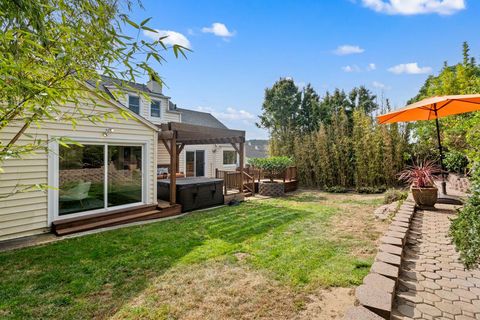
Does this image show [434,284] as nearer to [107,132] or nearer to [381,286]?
[381,286]

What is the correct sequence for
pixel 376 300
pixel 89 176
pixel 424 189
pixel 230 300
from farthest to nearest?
pixel 89 176
pixel 424 189
pixel 230 300
pixel 376 300

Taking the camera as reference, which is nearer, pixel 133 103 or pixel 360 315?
pixel 360 315

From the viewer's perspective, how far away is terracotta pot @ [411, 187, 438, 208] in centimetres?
550

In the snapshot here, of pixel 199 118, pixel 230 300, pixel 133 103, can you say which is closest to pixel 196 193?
pixel 230 300

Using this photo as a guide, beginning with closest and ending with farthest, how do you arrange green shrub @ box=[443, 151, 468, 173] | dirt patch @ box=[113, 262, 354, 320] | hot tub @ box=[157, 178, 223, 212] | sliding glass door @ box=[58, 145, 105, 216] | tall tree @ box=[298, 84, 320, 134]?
1. dirt patch @ box=[113, 262, 354, 320]
2. sliding glass door @ box=[58, 145, 105, 216]
3. hot tub @ box=[157, 178, 223, 212]
4. green shrub @ box=[443, 151, 468, 173]
5. tall tree @ box=[298, 84, 320, 134]

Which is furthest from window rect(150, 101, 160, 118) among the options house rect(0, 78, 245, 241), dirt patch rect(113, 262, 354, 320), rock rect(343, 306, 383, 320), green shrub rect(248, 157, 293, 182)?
rock rect(343, 306, 383, 320)

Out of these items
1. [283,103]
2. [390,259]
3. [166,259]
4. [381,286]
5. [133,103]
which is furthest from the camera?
[283,103]

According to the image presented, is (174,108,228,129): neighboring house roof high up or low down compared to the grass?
up

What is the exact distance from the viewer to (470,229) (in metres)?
1.87

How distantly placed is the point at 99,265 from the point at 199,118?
13.9 meters

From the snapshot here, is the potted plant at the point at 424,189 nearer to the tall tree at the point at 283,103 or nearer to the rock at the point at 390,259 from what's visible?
the rock at the point at 390,259

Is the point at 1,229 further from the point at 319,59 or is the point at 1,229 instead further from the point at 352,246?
the point at 319,59

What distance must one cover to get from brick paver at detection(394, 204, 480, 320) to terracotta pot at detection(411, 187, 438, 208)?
6.16ft

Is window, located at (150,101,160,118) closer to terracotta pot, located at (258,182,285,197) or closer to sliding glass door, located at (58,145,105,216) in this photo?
terracotta pot, located at (258,182,285,197)
